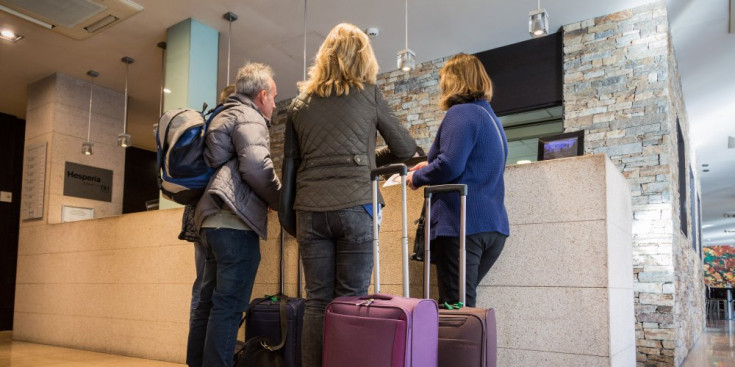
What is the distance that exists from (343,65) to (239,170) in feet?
2.16

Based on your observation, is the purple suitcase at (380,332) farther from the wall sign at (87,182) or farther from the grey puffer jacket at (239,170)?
the wall sign at (87,182)

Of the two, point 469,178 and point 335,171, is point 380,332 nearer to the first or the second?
point 335,171

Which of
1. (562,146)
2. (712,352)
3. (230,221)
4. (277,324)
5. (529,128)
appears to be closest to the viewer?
(230,221)

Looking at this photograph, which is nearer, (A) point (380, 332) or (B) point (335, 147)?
(A) point (380, 332)

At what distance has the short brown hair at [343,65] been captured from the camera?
2.06m

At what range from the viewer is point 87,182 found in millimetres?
6340

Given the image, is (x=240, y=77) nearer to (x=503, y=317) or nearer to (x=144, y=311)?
(x=503, y=317)

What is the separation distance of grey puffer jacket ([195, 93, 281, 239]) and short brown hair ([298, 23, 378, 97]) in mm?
392

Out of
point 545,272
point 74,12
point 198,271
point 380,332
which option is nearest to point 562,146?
point 545,272

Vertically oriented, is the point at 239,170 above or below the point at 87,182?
below

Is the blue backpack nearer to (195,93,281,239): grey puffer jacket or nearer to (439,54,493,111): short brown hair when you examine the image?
(195,93,281,239): grey puffer jacket

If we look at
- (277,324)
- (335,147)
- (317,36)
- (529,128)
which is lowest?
(277,324)

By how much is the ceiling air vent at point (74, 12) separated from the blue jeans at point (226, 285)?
3.14 m

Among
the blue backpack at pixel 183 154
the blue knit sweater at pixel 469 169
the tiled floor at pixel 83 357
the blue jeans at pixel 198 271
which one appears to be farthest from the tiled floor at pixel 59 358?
the blue knit sweater at pixel 469 169
